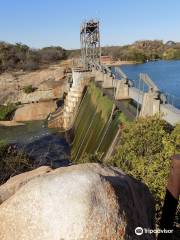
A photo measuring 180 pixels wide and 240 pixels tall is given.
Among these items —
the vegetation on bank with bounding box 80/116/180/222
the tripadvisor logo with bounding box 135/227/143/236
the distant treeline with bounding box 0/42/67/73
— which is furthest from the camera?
the distant treeline with bounding box 0/42/67/73

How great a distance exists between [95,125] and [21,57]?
231ft

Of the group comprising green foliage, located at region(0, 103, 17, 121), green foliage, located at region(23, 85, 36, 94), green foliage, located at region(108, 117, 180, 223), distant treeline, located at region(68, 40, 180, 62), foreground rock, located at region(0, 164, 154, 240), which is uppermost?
foreground rock, located at region(0, 164, 154, 240)

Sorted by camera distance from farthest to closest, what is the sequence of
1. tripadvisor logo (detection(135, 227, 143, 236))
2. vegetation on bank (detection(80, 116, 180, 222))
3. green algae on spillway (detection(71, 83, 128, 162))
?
green algae on spillway (detection(71, 83, 128, 162))
vegetation on bank (detection(80, 116, 180, 222))
tripadvisor logo (detection(135, 227, 143, 236))

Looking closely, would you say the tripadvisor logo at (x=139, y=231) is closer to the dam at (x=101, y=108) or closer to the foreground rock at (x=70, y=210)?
the foreground rock at (x=70, y=210)

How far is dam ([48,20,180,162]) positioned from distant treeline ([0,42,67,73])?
3749cm

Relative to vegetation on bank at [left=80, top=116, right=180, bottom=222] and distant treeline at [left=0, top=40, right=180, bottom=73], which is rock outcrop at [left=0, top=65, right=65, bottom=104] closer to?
distant treeline at [left=0, top=40, right=180, bottom=73]

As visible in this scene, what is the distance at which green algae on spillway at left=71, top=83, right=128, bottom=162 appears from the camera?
2562 cm

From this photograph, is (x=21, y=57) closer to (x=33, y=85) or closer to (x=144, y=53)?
(x=33, y=85)

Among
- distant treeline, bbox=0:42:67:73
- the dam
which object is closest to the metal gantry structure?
the dam

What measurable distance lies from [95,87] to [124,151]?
85.1 ft

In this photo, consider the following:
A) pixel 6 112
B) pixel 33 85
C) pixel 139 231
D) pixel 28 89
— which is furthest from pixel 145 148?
pixel 33 85

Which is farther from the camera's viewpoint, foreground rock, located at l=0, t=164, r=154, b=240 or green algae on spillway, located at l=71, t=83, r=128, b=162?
green algae on spillway, located at l=71, t=83, r=128, b=162

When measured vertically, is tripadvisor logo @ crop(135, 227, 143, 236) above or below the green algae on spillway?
above

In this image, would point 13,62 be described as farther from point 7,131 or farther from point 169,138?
point 169,138
